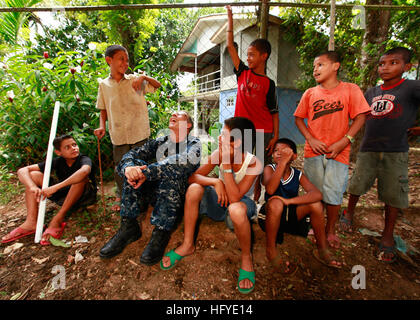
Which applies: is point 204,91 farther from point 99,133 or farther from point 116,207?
point 116,207

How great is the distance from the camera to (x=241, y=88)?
213cm

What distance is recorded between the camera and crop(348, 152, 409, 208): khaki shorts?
1838 mm

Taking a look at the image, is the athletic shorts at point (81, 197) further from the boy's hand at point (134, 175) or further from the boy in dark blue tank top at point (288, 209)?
the boy in dark blue tank top at point (288, 209)

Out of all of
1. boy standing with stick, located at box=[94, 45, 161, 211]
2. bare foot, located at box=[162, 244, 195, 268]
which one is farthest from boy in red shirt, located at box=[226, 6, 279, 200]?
bare foot, located at box=[162, 244, 195, 268]

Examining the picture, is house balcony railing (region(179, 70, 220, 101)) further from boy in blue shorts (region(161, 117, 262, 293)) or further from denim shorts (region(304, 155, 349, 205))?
denim shorts (region(304, 155, 349, 205))

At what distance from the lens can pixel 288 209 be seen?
166 centimetres

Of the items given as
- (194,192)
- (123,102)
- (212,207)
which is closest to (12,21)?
(123,102)

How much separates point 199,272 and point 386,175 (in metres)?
2.01

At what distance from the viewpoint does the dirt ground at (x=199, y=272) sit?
55.6 inches

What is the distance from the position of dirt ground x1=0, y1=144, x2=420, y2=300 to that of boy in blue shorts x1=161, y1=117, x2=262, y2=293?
13cm

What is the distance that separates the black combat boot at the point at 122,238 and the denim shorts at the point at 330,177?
176cm

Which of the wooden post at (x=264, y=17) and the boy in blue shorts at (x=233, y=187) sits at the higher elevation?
the wooden post at (x=264, y=17)

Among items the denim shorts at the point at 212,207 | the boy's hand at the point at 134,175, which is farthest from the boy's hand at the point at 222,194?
the boy's hand at the point at 134,175

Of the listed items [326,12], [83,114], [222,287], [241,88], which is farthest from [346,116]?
[326,12]
